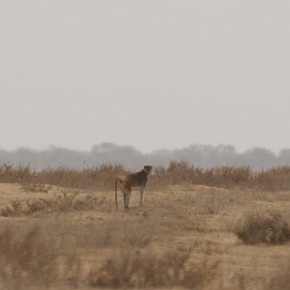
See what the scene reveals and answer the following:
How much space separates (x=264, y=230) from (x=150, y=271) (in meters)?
4.03

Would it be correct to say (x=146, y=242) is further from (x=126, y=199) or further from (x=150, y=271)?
(x=126, y=199)

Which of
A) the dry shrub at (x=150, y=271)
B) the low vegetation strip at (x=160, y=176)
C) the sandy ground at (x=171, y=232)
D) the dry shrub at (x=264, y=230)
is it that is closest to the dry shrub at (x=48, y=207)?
the sandy ground at (x=171, y=232)

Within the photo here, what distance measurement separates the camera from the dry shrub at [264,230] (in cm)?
1122

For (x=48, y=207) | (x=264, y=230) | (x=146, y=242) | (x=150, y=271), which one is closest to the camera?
(x=150, y=271)

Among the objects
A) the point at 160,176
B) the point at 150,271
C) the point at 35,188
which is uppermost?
the point at 160,176

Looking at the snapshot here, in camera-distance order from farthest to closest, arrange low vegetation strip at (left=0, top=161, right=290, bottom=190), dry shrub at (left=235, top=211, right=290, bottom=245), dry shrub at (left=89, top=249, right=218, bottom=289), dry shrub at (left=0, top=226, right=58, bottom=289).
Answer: low vegetation strip at (left=0, top=161, right=290, bottom=190) < dry shrub at (left=235, top=211, right=290, bottom=245) < dry shrub at (left=89, top=249, right=218, bottom=289) < dry shrub at (left=0, top=226, right=58, bottom=289)

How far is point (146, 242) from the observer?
9398mm

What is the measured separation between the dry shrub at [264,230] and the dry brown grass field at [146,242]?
17 millimetres

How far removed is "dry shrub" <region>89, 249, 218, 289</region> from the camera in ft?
25.2

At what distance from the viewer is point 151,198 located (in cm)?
1720

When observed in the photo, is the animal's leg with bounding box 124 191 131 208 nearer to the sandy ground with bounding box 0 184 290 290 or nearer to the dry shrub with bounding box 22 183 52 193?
the sandy ground with bounding box 0 184 290 290

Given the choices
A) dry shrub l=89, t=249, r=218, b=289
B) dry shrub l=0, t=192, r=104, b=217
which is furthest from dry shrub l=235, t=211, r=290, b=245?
dry shrub l=0, t=192, r=104, b=217

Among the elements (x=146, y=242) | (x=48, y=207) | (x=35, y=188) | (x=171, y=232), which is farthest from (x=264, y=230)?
(x=35, y=188)

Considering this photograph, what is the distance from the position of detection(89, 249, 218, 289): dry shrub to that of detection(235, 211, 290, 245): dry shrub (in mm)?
3514
